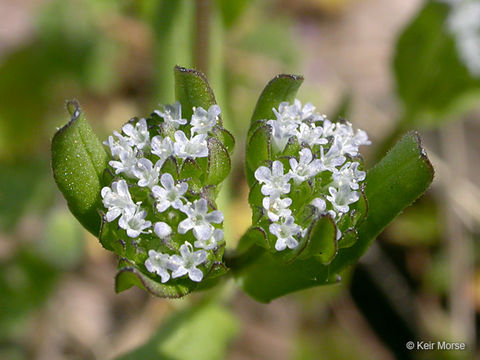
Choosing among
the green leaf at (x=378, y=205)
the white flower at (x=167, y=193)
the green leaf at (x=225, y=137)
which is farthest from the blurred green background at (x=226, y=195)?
the white flower at (x=167, y=193)

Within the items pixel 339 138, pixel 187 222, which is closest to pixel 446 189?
pixel 339 138

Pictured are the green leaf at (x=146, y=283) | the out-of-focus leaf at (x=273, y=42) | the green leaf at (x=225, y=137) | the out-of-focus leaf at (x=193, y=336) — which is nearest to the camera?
the green leaf at (x=146, y=283)

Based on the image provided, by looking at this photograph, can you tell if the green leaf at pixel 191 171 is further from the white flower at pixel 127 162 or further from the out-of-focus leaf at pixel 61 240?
the out-of-focus leaf at pixel 61 240

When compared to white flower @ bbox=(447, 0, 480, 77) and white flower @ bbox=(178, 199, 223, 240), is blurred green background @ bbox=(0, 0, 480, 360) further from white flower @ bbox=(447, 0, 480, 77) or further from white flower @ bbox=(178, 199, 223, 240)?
white flower @ bbox=(178, 199, 223, 240)

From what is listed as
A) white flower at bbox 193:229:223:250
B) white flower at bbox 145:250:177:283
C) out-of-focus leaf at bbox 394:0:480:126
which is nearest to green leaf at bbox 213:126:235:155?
white flower at bbox 193:229:223:250

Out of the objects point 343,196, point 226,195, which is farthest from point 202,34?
point 343,196

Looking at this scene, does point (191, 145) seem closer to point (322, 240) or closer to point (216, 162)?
point (216, 162)
